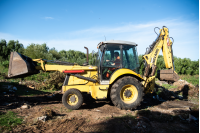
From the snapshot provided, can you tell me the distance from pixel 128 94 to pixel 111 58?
1473 millimetres

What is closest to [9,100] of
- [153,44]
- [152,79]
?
[152,79]

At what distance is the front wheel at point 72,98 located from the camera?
491cm

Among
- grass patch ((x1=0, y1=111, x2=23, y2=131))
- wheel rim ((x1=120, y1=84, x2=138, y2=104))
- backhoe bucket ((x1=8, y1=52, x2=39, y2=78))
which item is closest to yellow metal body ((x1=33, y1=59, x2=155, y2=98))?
wheel rim ((x1=120, y1=84, x2=138, y2=104))

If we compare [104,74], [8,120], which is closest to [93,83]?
[104,74]

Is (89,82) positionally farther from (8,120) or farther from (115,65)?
(8,120)

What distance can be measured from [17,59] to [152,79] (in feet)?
17.4

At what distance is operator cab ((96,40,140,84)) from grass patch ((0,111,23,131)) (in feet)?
9.28

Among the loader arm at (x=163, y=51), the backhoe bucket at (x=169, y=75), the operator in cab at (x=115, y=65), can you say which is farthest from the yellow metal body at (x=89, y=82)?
the backhoe bucket at (x=169, y=75)

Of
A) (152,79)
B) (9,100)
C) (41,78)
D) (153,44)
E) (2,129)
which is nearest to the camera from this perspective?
(2,129)

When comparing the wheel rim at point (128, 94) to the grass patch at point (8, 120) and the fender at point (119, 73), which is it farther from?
the grass patch at point (8, 120)

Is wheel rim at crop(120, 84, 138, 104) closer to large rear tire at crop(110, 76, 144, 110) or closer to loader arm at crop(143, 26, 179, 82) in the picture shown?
large rear tire at crop(110, 76, 144, 110)

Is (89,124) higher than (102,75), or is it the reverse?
(102,75)

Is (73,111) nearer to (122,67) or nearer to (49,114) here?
(49,114)

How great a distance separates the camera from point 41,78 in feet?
39.5
